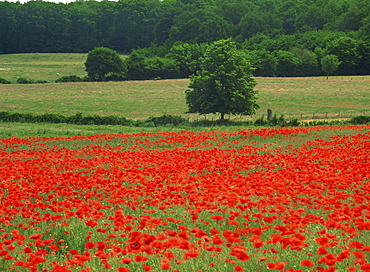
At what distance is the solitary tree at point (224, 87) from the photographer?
4566 cm

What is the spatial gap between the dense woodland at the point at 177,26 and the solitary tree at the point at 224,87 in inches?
3314

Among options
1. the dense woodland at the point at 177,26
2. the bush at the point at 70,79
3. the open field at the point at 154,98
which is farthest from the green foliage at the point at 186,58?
the bush at the point at 70,79

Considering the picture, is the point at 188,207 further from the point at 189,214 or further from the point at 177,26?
the point at 177,26

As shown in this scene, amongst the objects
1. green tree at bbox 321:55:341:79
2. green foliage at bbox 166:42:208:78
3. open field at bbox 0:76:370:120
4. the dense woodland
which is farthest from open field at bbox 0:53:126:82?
green tree at bbox 321:55:341:79

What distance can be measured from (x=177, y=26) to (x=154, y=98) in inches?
4074

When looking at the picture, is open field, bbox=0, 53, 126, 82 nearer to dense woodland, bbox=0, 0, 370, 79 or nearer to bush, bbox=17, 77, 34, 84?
bush, bbox=17, 77, 34, 84

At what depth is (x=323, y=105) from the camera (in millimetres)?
64812

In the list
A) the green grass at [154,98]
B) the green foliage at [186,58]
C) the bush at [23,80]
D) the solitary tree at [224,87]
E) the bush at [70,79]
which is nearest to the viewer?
the solitary tree at [224,87]

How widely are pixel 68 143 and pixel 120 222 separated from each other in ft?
57.4

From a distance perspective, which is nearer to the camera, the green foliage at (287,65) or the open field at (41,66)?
the open field at (41,66)

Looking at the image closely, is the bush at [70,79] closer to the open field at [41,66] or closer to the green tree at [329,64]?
the open field at [41,66]

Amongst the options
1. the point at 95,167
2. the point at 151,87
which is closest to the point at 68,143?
the point at 95,167

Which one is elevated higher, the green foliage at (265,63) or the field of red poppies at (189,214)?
the green foliage at (265,63)

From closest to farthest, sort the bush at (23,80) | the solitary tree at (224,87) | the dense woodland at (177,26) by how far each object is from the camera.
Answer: the solitary tree at (224,87) < the bush at (23,80) < the dense woodland at (177,26)
